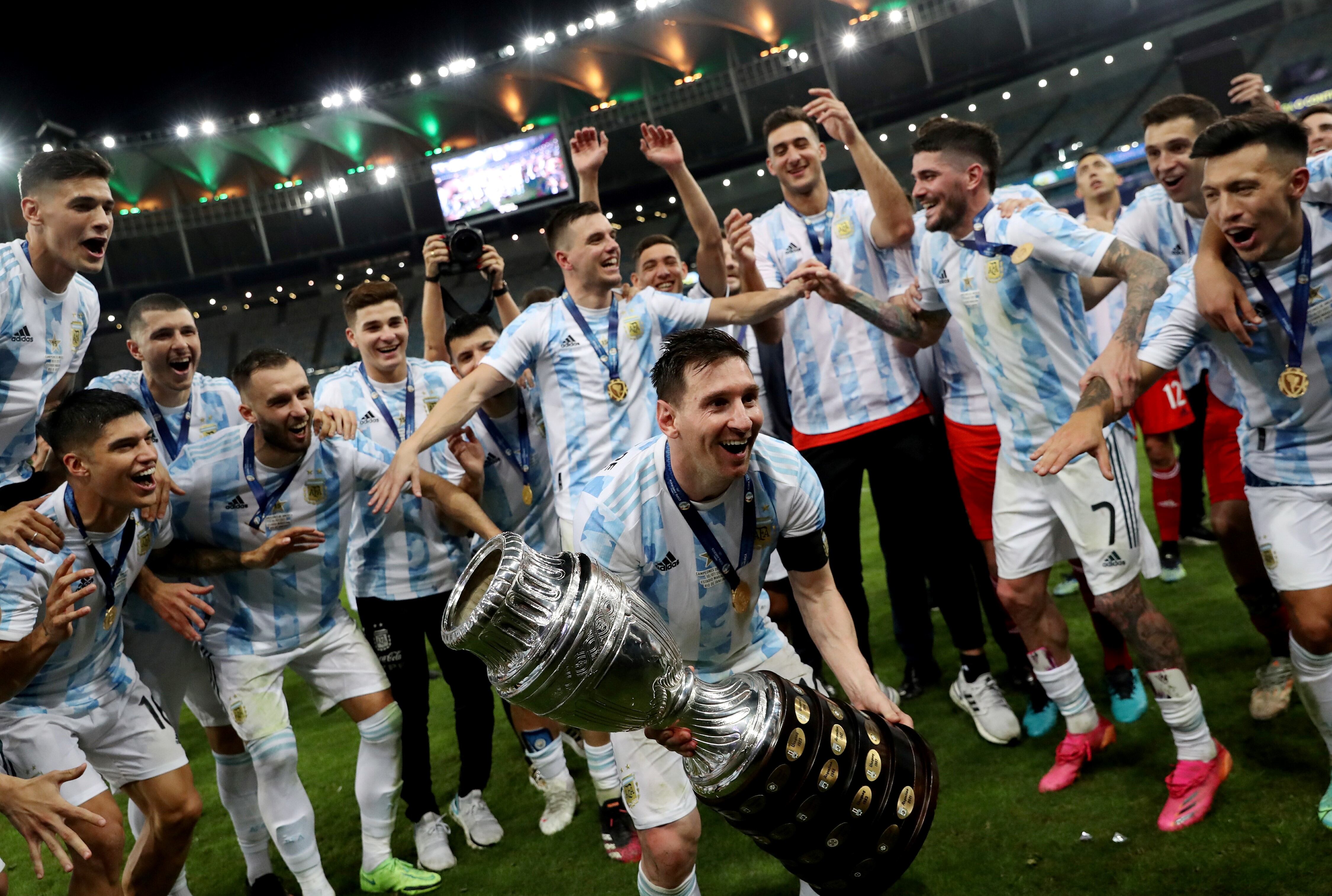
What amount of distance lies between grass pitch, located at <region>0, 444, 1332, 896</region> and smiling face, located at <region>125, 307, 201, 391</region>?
2304mm

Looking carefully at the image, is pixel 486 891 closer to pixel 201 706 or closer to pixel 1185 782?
pixel 201 706

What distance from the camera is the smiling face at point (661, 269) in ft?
16.5

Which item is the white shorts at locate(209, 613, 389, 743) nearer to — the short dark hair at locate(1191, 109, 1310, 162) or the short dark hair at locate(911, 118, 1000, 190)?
the short dark hair at locate(911, 118, 1000, 190)

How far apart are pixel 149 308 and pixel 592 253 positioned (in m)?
2.16

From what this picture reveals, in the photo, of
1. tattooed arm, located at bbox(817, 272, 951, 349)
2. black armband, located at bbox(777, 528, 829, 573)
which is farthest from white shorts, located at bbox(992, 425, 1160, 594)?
Result: black armband, located at bbox(777, 528, 829, 573)

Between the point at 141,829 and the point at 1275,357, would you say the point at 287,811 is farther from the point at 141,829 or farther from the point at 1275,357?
the point at 1275,357

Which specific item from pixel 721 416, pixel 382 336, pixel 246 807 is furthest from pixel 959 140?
pixel 246 807

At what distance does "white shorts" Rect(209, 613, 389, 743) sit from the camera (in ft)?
12.0

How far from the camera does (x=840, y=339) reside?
4355mm

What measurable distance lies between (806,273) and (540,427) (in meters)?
1.58

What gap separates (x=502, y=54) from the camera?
1283 inches

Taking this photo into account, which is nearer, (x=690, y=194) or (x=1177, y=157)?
(x=1177, y=157)

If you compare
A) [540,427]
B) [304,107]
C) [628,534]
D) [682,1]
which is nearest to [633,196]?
[682,1]

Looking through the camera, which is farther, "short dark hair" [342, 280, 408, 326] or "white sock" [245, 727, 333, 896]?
"short dark hair" [342, 280, 408, 326]
